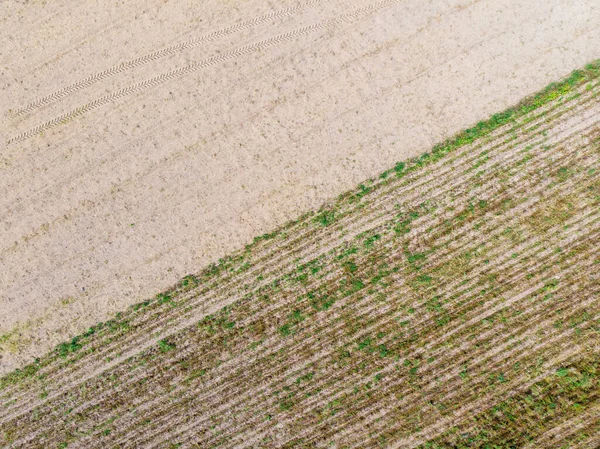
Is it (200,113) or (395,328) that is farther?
(200,113)

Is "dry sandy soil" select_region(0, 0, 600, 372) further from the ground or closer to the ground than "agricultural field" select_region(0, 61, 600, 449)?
further from the ground

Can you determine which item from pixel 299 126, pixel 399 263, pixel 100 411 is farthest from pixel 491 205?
pixel 100 411

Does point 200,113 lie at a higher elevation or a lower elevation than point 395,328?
higher

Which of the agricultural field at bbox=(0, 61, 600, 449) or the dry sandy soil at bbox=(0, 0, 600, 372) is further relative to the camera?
the dry sandy soil at bbox=(0, 0, 600, 372)

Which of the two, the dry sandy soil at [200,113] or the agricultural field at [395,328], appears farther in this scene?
the dry sandy soil at [200,113]
